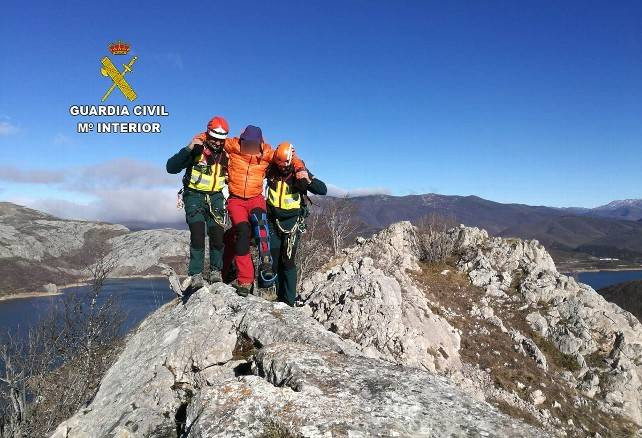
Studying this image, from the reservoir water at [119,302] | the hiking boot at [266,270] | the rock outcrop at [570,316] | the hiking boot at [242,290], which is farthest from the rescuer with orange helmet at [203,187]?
the reservoir water at [119,302]

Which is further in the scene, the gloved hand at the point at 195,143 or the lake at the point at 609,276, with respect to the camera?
the lake at the point at 609,276

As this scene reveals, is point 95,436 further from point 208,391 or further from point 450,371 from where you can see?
point 450,371

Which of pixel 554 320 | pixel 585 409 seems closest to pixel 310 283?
pixel 585 409

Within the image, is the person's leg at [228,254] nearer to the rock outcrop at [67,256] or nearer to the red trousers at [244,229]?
the red trousers at [244,229]

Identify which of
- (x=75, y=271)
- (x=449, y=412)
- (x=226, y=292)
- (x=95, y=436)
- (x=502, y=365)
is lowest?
(x=75, y=271)

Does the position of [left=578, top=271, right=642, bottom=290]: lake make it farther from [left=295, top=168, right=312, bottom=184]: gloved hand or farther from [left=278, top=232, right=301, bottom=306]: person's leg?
[left=295, top=168, right=312, bottom=184]: gloved hand

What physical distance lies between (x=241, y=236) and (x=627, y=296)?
102 metres

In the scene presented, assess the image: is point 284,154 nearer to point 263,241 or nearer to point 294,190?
point 294,190

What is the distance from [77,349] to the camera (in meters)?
35.9

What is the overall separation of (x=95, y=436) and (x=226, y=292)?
3.00m

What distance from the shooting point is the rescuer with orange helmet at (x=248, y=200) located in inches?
305

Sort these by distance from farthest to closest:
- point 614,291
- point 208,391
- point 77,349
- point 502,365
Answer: point 614,291, point 77,349, point 502,365, point 208,391

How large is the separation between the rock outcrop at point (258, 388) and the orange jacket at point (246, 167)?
1956 mm

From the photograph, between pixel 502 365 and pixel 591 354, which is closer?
pixel 502 365
